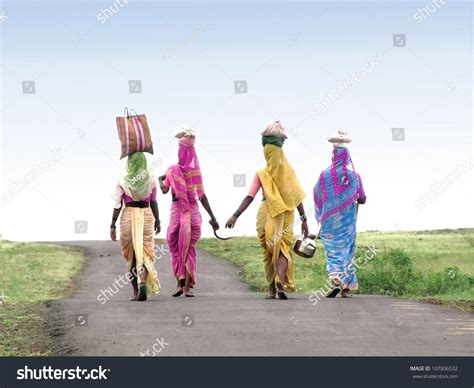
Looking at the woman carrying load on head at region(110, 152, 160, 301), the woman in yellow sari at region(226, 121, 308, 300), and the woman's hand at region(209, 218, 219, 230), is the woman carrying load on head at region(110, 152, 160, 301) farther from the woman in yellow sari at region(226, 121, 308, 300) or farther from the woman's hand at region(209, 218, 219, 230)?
the woman in yellow sari at region(226, 121, 308, 300)

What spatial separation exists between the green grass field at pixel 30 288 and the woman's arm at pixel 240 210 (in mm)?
3546

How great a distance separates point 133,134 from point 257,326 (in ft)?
19.0

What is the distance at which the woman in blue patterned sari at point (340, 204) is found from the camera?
67.5 feet

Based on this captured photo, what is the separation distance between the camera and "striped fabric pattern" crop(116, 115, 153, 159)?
20.0 metres

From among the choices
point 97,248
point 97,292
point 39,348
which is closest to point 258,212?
point 97,292

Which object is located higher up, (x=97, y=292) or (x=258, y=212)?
(x=258, y=212)

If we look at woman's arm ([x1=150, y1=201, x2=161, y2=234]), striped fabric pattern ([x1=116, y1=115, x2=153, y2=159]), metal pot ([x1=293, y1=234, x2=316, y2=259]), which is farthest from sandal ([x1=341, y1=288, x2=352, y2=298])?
striped fabric pattern ([x1=116, y1=115, x2=153, y2=159])

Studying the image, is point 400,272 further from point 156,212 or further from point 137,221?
point 137,221

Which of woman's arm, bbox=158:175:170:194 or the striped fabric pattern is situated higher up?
the striped fabric pattern

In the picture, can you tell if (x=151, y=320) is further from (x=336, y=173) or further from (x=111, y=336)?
(x=336, y=173)

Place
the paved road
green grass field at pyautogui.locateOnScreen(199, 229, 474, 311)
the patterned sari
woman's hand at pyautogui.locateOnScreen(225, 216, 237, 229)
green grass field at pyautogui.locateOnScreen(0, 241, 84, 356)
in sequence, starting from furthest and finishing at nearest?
1. green grass field at pyautogui.locateOnScreen(199, 229, 474, 311)
2. the patterned sari
3. woman's hand at pyautogui.locateOnScreen(225, 216, 237, 229)
4. green grass field at pyautogui.locateOnScreen(0, 241, 84, 356)
5. the paved road

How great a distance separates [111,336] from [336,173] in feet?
24.3

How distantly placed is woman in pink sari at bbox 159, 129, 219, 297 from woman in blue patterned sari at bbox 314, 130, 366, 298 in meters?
2.12
